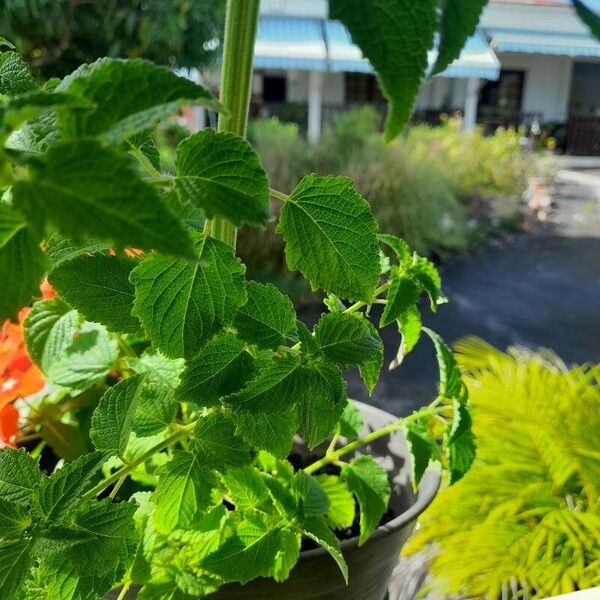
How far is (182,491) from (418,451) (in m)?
0.13

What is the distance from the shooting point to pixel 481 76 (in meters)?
7.17

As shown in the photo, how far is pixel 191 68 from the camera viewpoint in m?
3.68

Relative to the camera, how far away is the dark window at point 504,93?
9.42 metres

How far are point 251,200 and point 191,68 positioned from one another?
3.73 m

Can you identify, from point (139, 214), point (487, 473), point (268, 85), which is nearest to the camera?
point (139, 214)

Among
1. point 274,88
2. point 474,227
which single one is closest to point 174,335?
point 474,227

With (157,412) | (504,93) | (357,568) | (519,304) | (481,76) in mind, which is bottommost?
(504,93)

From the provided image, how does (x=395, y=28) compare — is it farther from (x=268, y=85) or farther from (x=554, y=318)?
(x=268, y=85)

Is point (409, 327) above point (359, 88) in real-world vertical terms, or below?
above

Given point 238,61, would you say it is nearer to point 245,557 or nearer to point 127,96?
point 127,96

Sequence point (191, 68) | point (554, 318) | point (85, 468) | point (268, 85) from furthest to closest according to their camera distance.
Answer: point (268, 85), point (191, 68), point (554, 318), point (85, 468)

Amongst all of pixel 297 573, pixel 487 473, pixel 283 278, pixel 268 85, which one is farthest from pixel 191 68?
pixel 268 85

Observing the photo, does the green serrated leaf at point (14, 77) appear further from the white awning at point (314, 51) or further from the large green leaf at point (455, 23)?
the white awning at point (314, 51)

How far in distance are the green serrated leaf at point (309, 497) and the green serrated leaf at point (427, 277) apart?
107mm
